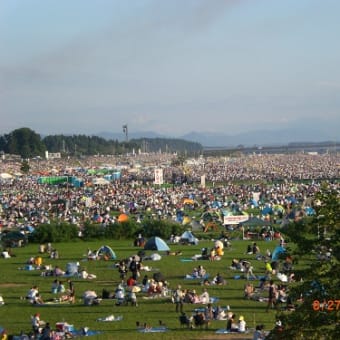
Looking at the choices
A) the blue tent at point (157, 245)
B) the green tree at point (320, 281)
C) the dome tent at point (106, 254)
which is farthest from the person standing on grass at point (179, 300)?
the blue tent at point (157, 245)

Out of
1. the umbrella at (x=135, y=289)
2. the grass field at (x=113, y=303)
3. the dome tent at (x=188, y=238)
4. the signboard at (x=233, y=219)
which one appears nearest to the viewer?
the grass field at (x=113, y=303)

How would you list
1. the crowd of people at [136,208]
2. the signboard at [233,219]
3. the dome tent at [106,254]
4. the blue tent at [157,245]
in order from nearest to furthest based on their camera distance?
the crowd of people at [136,208], the dome tent at [106,254], the blue tent at [157,245], the signboard at [233,219]

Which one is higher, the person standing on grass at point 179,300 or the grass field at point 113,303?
the person standing on grass at point 179,300

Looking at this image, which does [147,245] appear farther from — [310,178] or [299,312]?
[310,178]

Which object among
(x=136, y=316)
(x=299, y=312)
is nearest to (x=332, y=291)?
(x=299, y=312)

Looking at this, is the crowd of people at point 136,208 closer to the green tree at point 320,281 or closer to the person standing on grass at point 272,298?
the person standing on grass at point 272,298
